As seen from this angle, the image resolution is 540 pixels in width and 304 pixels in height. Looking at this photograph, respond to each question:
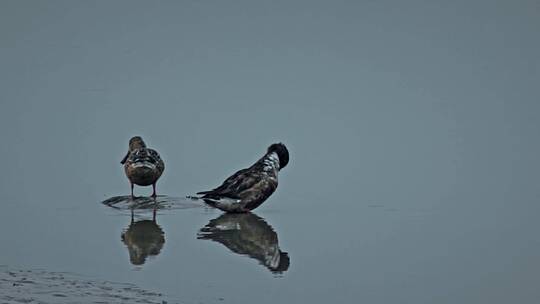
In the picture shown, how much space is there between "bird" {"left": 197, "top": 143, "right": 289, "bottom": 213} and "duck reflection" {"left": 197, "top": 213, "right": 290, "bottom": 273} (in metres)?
0.13

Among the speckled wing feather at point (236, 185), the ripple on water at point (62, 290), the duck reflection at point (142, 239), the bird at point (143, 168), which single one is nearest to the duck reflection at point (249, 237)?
the speckled wing feather at point (236, 185)

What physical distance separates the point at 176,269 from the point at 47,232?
95.9 inches

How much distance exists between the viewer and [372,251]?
28.1ft

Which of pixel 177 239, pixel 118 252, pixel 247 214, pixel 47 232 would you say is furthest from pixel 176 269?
pixel 247 214

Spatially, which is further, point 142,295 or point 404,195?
point 404,195

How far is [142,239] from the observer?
8867mm

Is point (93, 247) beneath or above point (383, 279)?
above

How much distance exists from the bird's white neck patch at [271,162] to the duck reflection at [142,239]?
76.2 inches

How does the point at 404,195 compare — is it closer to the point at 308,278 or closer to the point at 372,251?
the point at 372,251

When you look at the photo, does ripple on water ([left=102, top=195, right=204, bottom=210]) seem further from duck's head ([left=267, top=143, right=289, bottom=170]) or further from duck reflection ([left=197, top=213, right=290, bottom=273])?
duck's head ([left=267, top=143, right=289, bottom=170])

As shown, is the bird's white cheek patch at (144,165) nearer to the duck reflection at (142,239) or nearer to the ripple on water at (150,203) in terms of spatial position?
the ripple on water at (150,203)

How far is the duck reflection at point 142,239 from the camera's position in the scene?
7984 mm

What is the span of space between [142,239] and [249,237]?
1.09 m

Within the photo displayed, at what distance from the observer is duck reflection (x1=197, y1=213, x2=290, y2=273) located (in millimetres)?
7980
